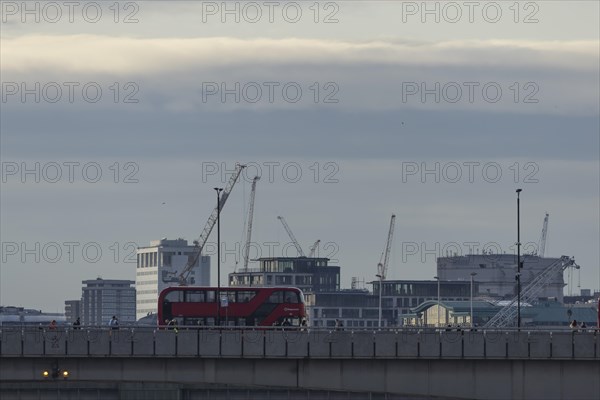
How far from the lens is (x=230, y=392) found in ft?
356

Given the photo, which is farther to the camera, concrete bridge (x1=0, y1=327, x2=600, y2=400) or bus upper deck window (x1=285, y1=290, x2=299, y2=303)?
bus upper deck window (x1=285, y1=290, x2=299, y2=303)

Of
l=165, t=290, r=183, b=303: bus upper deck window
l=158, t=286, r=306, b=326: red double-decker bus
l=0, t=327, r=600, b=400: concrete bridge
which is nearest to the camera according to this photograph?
l=0, t=327, r=600, b=400: concrete bridge

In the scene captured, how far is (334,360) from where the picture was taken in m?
103

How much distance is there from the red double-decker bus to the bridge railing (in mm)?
32249

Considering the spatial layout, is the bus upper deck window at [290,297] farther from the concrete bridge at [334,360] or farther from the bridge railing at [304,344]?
the bridge railing at [304,344]

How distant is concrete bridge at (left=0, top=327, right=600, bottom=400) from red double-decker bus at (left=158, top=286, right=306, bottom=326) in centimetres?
3167

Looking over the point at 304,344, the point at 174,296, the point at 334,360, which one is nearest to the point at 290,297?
the point at 174,296

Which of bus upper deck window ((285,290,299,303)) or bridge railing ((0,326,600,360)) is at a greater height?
bus upper deck window ((285,290,299,303))

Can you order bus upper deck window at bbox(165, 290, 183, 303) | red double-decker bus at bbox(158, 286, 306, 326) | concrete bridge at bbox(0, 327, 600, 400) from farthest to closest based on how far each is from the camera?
1. bus upper deck window at bbox(165, 290, 183, 303)
2. red double-decker bus at bbox(158, 286, 306, 326)
3. concrete bridge at bbox(0, 327, 600, 400)

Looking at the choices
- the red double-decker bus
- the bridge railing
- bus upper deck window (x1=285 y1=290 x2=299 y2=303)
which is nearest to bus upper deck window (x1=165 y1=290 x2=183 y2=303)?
the red double-decker bus

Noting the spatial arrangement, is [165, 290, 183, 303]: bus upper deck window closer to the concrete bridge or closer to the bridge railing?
the concrete bridge

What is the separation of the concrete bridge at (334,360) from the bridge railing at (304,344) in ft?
0.22

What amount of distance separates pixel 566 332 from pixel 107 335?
31191mm

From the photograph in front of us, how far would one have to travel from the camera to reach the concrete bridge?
102 metres
